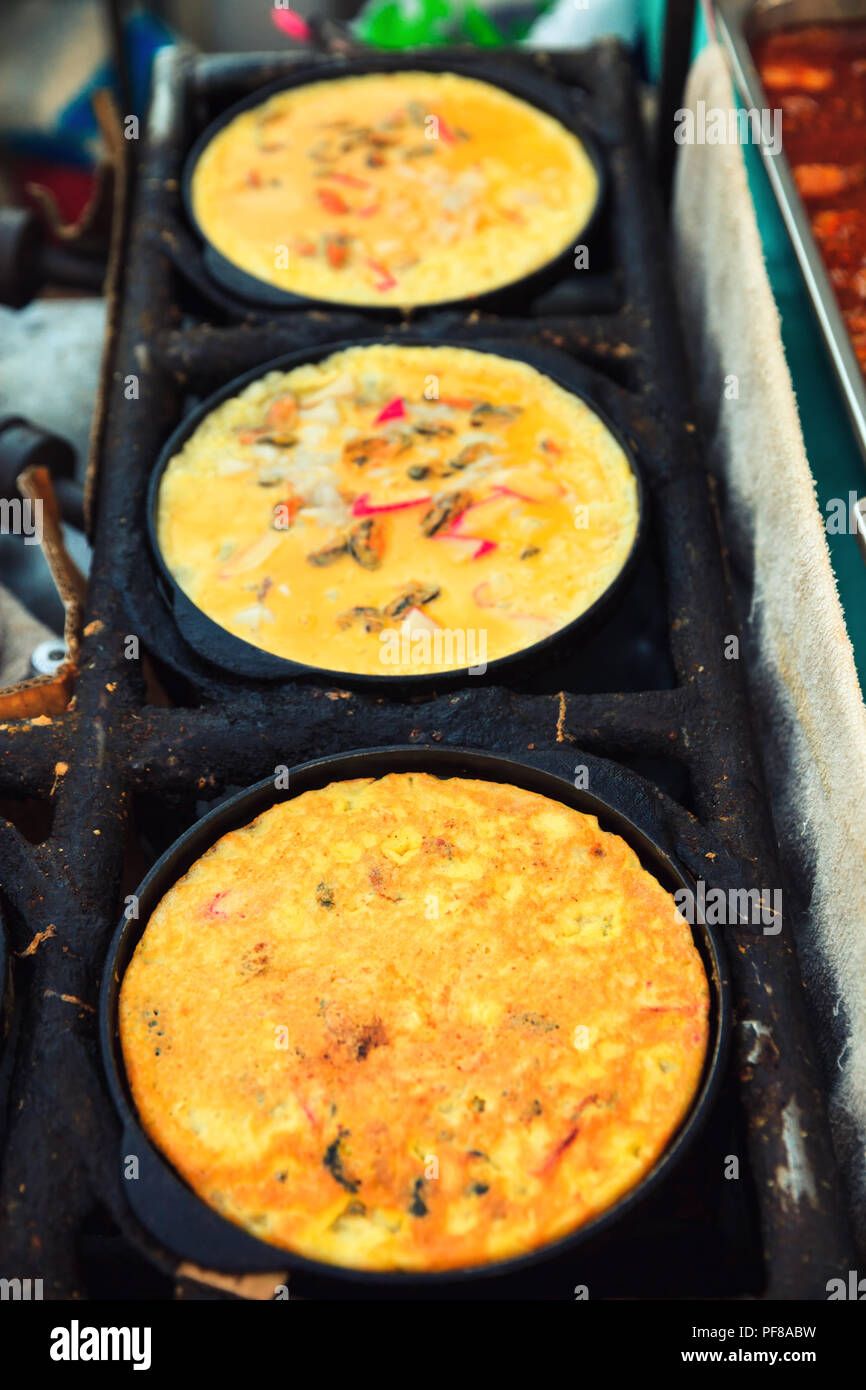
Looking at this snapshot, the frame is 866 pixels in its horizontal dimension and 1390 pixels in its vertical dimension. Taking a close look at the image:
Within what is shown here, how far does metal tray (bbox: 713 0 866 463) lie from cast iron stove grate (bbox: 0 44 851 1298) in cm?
29

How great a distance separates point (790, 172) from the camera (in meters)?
2.59

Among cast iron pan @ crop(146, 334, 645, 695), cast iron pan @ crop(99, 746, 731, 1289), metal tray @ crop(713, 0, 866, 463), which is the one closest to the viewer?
cast iron pan @ crop(99, 746, 731, 1289)

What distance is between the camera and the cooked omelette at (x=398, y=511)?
6.76 feet

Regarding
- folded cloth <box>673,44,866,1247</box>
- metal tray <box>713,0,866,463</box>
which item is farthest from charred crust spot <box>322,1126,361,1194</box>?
metal tray <box>713,0,866,463</box>

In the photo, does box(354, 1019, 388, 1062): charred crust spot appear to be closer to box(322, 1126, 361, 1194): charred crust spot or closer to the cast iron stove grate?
box(322, 1126, 361, 1194): charred crust spot

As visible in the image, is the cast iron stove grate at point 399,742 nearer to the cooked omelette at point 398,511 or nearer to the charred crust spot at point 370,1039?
the cooked omelette at point 398,511

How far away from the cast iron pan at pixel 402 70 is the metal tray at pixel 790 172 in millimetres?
358

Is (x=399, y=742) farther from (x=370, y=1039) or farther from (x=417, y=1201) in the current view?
(x=417, y=1201)

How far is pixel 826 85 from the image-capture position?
3.02 metres

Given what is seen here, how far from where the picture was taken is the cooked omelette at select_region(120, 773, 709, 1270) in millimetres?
1461

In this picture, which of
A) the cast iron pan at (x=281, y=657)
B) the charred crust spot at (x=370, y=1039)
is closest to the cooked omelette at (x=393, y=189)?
the cast iron pan at (x=281, y=657)

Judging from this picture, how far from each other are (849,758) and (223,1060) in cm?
90

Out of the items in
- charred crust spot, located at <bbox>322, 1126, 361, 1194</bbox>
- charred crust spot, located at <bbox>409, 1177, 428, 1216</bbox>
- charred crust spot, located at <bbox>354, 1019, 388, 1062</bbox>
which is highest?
charred crust spot, located at <bbox>354, 1019, 388, 1062</bbox>

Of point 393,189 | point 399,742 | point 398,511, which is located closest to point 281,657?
point 399,742
